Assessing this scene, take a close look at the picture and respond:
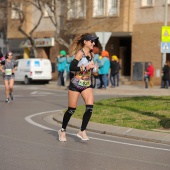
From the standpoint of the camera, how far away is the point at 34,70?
118 feet

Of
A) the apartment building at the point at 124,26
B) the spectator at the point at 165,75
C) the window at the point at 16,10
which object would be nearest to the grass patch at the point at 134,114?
the spectator at the point at 165,75

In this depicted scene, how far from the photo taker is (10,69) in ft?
63.7

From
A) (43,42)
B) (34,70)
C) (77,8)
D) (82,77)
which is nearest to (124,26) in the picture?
(77,8)

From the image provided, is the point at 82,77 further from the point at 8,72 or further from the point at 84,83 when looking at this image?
the point at 8,72

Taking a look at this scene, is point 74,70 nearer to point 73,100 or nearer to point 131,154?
point 73,100

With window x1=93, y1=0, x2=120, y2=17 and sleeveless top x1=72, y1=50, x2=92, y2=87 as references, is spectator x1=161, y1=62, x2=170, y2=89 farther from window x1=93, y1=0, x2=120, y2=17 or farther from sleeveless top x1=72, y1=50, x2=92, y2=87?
sleeveless top x1=72, y1=50, x2=92, y2=87

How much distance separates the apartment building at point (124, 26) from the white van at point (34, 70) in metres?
2.43

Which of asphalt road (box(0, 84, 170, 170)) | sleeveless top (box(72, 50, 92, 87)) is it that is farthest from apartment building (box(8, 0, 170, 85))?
sleeveless top (box(72, 50, 92, 87))

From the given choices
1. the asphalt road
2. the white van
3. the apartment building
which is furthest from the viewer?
the white van

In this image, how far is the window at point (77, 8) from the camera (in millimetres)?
38406

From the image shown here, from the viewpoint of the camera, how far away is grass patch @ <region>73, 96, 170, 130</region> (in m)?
12.0

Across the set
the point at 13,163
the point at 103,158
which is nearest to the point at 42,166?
the point at 13,163

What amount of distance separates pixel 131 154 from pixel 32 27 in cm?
3682

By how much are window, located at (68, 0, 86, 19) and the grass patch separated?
22.2 m
